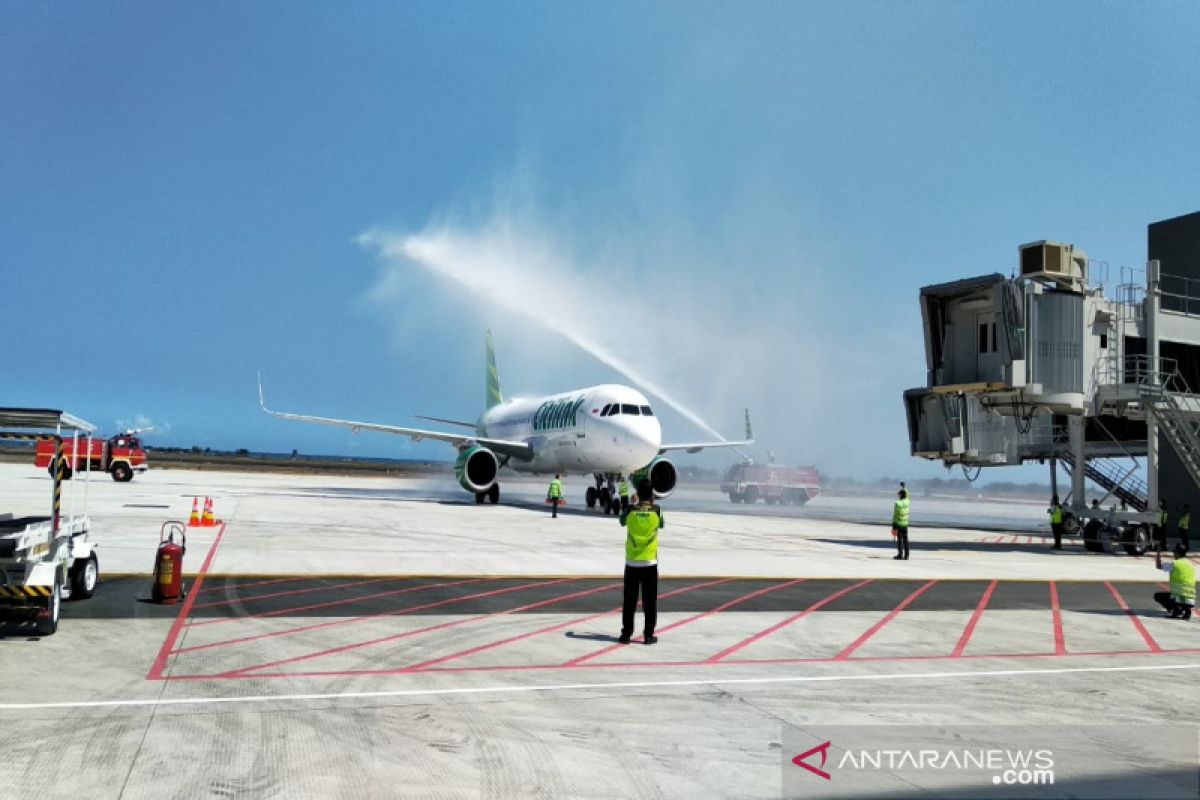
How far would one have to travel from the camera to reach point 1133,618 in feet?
50.9

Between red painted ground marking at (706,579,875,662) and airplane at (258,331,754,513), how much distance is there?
17.0 metres

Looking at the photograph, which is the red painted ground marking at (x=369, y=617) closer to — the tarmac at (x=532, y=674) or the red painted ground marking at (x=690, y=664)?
the tarmac at (x=532, y=674)

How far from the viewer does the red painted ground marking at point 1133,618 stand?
42.3ft

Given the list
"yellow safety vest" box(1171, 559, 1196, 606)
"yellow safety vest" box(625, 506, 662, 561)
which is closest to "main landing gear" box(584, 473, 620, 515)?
"yellow safety vest" box(1171, 559, 1196, 606)

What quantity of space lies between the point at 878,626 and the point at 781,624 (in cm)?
143

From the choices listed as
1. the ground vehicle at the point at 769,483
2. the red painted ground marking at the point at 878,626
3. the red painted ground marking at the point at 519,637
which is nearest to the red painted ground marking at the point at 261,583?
the red painted ground marking at the point at 519,637

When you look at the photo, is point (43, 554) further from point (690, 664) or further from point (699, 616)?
point (699, 616)

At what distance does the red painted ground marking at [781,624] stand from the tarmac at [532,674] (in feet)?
0.27

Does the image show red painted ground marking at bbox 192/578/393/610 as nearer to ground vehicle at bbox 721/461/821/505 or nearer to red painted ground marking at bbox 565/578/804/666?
red painted ground marking at bbox 565/578/804/666

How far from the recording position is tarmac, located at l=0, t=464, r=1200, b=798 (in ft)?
21.8

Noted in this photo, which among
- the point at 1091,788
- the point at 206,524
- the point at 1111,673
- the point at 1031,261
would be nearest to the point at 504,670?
the point at 1091,788

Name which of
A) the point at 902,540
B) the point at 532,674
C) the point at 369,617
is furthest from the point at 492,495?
the point at 532,674

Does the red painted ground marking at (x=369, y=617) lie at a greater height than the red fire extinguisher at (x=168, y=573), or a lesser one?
lesser

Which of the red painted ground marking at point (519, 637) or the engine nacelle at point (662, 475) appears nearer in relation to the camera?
the red painted ground marking at point (519, 637)
